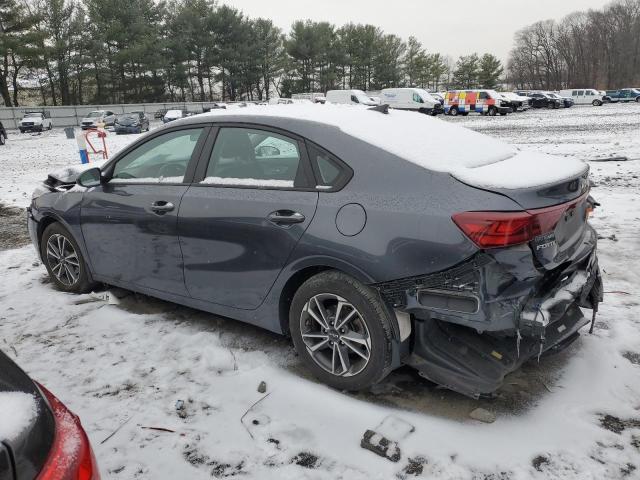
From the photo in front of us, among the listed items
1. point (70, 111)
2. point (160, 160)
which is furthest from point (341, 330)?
point (70, 111)

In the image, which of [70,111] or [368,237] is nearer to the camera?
[368,237]

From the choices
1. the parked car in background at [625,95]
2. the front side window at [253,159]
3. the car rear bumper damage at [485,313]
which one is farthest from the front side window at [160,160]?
the parked car in background at [625,95]

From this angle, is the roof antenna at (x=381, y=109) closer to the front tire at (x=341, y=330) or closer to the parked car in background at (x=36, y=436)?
the front tire at (x=341, y=330)

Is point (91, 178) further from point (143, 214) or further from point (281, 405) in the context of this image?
point (281, 405)

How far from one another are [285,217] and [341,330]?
0.72 metres

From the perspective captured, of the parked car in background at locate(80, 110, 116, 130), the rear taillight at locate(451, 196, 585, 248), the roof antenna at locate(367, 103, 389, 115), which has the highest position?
the parked car in background at locate(80, 110, 116, 130)

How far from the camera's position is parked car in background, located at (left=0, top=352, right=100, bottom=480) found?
4.15 ft

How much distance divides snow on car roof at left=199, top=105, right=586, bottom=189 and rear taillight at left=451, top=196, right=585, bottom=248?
17 cm

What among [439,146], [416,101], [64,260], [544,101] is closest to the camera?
[439,146]

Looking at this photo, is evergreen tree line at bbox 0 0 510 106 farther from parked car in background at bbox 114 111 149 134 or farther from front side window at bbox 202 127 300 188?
front side window at bbox 202 127 300 188

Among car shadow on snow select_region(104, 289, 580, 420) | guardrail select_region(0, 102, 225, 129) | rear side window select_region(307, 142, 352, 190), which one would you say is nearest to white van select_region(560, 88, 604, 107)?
guardrail select_region(0, 102, 225, 129)

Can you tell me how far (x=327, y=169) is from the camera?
2.90 m

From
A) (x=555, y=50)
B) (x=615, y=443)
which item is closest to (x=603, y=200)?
(x=615, y=443)

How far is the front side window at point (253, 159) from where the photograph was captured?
3.08 m
